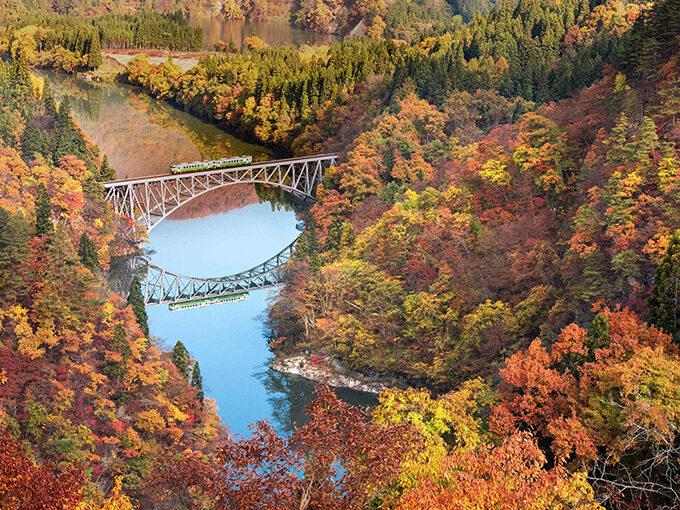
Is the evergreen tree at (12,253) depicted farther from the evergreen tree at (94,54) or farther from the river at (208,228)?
the evergreen tree at (94,54)

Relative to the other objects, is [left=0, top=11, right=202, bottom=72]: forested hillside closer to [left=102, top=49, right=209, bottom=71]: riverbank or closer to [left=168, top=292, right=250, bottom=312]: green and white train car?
[left=102, top=49, right=209, bottom=71]: riverbank

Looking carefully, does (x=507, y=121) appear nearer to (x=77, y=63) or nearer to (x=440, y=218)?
(x=440, y=218)

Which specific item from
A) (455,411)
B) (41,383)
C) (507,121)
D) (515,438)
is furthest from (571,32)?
(515,438)

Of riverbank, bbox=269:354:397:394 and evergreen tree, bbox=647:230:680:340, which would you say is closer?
evergreen tree, bbox=647:230:680:340

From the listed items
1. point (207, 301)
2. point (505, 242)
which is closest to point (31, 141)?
point (207, 301)

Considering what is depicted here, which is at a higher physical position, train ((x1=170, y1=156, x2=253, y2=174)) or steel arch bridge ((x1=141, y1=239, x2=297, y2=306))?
train ((x1=170, y1=156, x2=253, y2=174))

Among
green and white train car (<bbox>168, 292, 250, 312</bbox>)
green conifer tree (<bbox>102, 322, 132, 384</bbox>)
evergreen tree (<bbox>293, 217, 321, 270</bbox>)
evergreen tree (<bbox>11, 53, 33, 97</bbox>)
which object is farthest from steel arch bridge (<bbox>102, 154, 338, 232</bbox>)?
green conifer tree (<bbox>102, 322, 132, 384</bbox>)

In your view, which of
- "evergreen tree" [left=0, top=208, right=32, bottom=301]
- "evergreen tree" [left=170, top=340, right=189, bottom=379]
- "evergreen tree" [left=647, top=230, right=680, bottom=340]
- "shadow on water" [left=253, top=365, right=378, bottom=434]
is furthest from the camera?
"shadow on water" [left=253, top=365, right=378, bottom=434]
